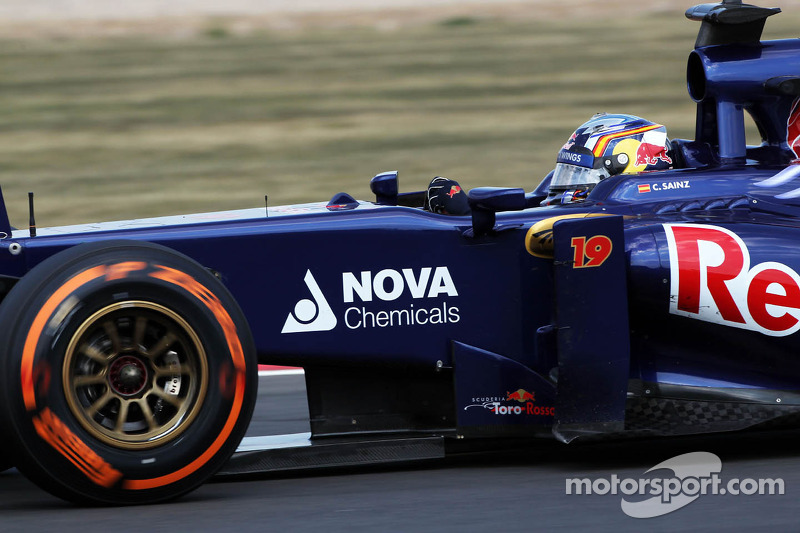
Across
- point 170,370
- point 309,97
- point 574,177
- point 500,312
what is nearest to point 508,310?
point 500,312

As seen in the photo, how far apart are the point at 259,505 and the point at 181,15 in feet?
65.6

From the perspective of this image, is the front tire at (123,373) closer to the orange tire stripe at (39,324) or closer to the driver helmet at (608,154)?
the orange tire stripe at (39,324)

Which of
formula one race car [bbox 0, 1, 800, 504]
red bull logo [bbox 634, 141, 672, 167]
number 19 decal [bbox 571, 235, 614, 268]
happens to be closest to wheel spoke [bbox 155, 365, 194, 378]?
formula one race car [bbox 0, 1, 800, 504]

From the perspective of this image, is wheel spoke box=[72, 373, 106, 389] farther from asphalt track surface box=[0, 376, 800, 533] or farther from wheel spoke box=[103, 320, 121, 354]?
asphalt track surface box=[0, 376, 800, 533]

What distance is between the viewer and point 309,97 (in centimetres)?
A: 1622

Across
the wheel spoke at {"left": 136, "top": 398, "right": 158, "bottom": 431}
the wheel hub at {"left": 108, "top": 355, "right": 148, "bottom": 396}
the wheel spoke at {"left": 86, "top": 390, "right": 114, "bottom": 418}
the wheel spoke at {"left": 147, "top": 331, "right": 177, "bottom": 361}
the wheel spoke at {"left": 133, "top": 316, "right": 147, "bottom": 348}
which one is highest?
the wheel spoke at {"left": 133, "top": 316, "right": 147, "bottom": 348}

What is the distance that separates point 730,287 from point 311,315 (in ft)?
5.38

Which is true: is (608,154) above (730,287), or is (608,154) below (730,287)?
above

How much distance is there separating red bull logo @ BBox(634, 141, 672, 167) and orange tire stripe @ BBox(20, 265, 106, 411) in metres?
2.67

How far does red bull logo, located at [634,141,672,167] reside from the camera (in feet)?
18.7

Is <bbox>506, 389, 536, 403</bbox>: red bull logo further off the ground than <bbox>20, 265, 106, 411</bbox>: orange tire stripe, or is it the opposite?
<bbox>20, 265, 106, 411</bbox>: orange tire stripe

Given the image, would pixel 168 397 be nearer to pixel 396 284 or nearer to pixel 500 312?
pixel 396 284

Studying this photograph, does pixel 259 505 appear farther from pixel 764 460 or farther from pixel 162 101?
pixel 162 101

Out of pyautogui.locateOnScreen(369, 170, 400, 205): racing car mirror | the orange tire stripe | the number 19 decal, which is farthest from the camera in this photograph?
pyautogui.locateOnScreen(369, 170, 400, 205): racing car mirror
